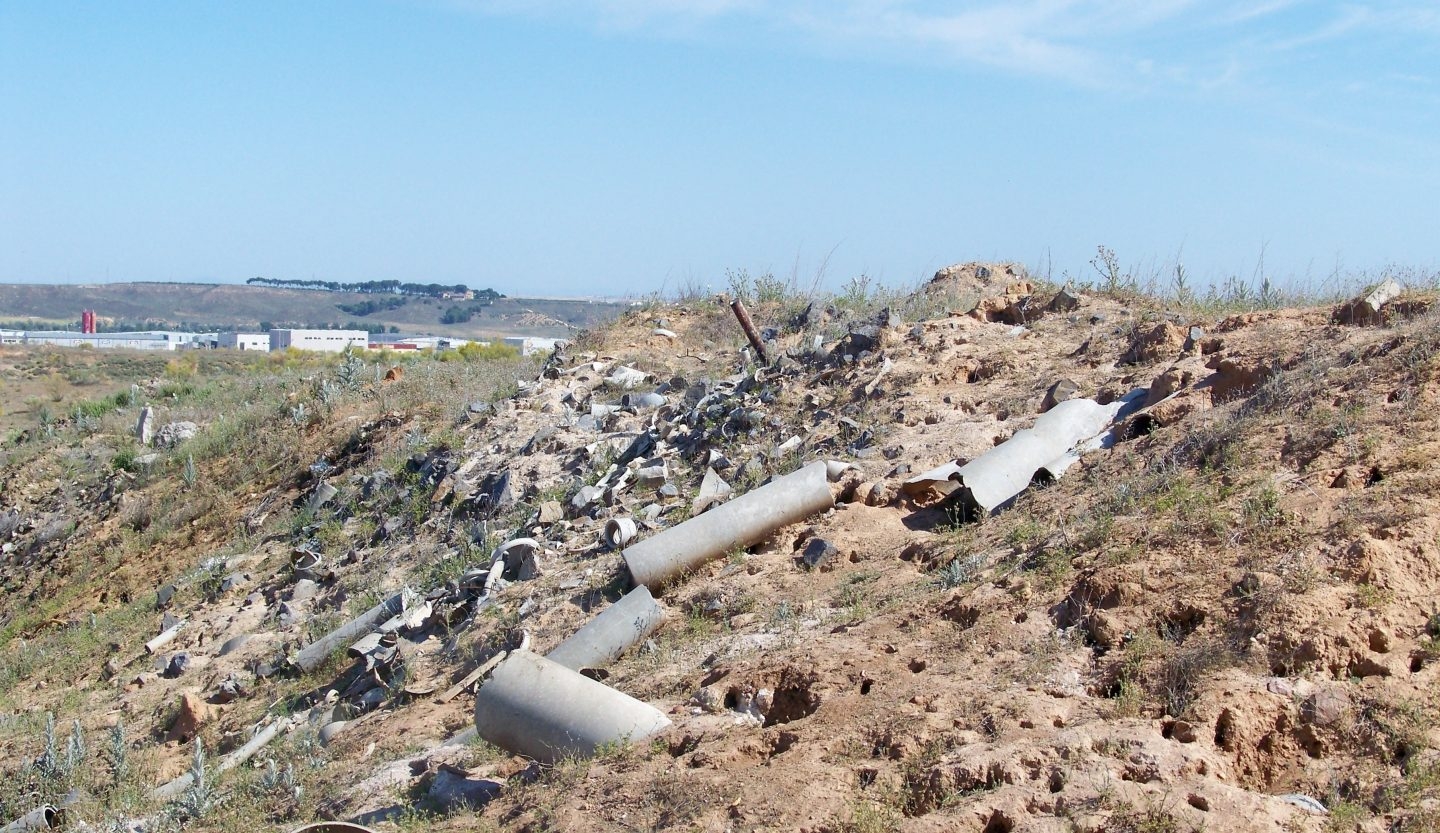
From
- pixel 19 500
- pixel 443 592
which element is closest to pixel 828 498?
pixel 443 592

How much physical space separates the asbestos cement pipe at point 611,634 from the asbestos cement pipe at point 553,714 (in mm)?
876

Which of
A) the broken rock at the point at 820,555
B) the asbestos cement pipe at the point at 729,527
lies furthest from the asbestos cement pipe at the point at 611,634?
the broken rock at the point at 820,555

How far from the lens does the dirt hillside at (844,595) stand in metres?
4.02

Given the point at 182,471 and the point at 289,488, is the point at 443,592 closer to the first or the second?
the point at 289,488

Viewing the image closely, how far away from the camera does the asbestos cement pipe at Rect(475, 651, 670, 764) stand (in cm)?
492

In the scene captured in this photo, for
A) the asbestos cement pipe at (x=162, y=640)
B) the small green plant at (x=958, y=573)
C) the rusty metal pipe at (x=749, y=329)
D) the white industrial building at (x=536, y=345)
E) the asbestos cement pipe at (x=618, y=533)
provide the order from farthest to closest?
the white industrial building at (x=536, y=345) → the rusty metal pipe at (x=749, y=329) → the asbestos cement pipe at (x=162, y=640) → the asbestos cement pipe at (x=618, y=533) → the small green plant at (x=958, y=573)

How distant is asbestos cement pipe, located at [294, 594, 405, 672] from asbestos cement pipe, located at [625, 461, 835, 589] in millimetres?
2058

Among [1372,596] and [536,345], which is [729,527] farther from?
[536,345]

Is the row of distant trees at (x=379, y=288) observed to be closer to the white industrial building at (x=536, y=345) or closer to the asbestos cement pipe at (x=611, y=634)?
the white industrial building at (x=536, y=345)

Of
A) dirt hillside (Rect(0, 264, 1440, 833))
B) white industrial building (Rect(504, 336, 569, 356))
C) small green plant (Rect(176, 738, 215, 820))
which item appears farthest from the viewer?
white industrial building (Rect(504, 336, 569, 356))

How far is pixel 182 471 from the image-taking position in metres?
13.3

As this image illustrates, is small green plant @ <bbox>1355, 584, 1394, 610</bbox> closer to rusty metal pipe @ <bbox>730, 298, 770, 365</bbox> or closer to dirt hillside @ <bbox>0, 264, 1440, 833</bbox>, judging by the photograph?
dirt hillside @ <bbox>0, 264, 1440, 833</bbox>

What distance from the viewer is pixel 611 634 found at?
6250mm

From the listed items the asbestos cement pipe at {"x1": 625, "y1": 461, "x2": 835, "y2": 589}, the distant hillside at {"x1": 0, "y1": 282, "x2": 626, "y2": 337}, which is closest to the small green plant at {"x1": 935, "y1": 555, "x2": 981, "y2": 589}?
the asbestos cement pipe at {"x1": 625, "y1": 461, "x2": 835, "y2": 589}
